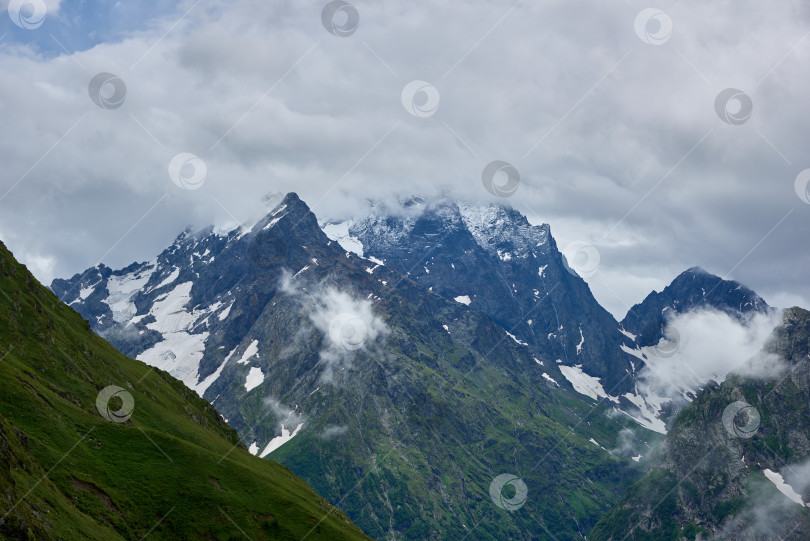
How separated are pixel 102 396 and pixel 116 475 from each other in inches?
1904

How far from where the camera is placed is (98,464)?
343 ft

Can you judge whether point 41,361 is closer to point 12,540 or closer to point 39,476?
point 39,476

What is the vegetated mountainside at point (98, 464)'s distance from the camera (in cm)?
8056

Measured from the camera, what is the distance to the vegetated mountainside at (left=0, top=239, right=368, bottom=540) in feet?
264

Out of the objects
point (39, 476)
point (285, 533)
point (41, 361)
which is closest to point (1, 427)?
point (39, 476)

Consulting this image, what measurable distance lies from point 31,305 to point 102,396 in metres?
32.5

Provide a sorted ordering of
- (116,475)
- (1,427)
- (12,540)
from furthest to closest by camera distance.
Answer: (116,475) < (1,427) < (12,540)

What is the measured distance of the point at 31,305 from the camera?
16075cm

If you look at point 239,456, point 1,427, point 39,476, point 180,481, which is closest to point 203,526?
point 180,481

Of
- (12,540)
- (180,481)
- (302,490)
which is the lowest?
(12,540)

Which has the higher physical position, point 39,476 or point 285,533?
point 285,533

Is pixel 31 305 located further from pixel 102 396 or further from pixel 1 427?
pixel 1 427

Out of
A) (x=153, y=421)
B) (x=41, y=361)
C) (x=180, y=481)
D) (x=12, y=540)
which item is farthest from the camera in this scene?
(x=153, y=421)

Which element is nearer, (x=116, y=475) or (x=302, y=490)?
(x=116, y=475)
